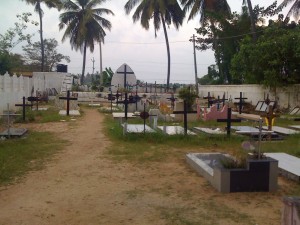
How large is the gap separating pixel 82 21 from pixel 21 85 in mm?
17535

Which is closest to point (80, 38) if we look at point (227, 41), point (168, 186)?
point (227, 41)

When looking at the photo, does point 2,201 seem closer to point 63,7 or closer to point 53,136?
point 53,136

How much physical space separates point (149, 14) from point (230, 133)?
23.0m

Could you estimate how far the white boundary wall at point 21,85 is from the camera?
53.4ft

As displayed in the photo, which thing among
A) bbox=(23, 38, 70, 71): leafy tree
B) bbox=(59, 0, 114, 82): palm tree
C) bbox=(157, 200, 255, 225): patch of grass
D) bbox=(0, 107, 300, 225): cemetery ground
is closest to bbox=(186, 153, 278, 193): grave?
bbox=(0, 107, 300, 225): cemetery ground

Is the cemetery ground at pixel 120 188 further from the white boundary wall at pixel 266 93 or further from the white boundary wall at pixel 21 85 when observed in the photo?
the white boundary wall at pixel 266 93

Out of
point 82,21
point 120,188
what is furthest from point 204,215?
point 82,21

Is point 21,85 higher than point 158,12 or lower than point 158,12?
lower

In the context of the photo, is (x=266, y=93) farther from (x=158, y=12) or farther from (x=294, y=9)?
(x=158, y=12)

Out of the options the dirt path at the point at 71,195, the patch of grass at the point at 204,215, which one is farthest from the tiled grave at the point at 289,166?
the dirt path at the point at 71,195

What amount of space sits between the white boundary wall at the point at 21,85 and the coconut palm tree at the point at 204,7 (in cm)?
1195

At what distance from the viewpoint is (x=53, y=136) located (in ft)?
35.2

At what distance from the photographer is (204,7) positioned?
30.5m

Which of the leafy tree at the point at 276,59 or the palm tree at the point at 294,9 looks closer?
the leafy tree at the point at 276,59
